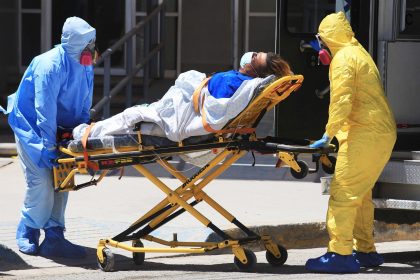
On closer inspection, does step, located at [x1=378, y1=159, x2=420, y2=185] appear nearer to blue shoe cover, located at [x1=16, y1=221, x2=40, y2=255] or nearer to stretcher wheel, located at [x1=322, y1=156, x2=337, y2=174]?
stretcher wheel, located at [x1=322, y1=156, x2=337, y2=174]

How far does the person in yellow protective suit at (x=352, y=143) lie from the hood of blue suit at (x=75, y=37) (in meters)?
1.79

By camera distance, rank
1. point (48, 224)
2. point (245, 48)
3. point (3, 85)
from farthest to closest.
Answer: point (245, 48) → point (3, 85) → point (48, 224)

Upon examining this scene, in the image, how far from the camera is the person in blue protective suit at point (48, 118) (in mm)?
8258

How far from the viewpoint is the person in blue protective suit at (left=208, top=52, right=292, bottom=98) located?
7.68 m

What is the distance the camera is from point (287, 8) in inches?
400

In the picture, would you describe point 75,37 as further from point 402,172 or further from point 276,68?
point 402,172

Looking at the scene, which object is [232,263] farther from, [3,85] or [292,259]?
[3,85]

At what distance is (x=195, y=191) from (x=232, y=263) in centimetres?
80

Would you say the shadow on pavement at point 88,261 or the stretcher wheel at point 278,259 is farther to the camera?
the shadow on pavement at point 88,261

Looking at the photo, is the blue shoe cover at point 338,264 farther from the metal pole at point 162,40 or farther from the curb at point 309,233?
the metal pole at point 162,40

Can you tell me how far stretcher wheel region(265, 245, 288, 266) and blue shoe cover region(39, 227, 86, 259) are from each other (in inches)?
55.6

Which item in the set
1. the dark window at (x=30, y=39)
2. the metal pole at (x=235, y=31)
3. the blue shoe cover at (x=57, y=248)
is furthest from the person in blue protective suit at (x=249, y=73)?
the dark window at (x=30, y=39)

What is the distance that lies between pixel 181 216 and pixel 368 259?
2.28 m

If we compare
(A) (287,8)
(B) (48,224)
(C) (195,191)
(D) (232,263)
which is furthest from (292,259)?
(A) (287,8)
